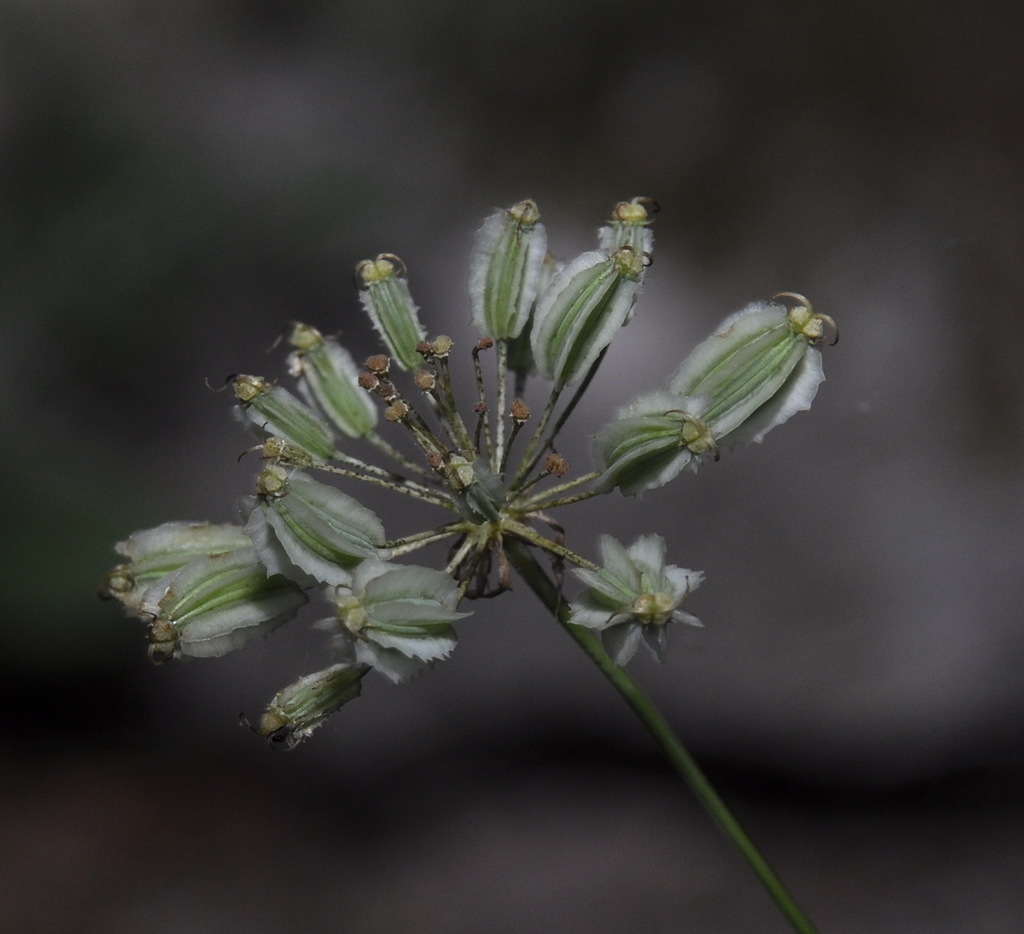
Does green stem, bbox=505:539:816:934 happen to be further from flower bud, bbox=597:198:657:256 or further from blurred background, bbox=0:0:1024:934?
blurred background, bbox=0:0:1024:934

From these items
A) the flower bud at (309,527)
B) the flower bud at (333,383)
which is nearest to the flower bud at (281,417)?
the flower bud at (333,383)

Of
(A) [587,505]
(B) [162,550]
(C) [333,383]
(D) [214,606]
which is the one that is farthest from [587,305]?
(A) [587,505]

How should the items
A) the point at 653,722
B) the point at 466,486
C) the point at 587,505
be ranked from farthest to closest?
the point at 587,505 → the point at 653,722 → the point at 466,486

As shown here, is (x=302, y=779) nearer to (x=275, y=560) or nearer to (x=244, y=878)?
(x=244, y=878)

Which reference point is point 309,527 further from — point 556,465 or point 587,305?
Answer: point 587,305

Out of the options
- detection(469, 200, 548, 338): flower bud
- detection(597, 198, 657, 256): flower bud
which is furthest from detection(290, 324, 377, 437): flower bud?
detection(597, 198, 657, 256): flower bud
